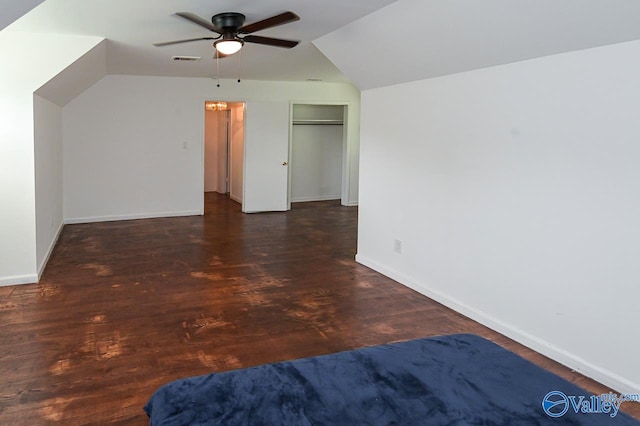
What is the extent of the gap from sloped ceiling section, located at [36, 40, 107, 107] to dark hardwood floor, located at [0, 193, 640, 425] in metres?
1.82

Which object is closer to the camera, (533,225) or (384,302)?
(533,225)

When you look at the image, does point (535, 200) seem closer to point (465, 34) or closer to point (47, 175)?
point (465, 34)

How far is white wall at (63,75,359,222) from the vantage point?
7.52 meters

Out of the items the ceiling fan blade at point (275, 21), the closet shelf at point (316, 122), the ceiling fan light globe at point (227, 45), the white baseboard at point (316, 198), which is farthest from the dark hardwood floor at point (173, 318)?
the closet shelf at point (316, 122)

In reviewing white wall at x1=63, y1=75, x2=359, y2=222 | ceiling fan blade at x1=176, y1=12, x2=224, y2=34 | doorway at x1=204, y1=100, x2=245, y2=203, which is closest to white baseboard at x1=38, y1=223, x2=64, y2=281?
white wall at x1=63, y1=75, x2=359, y2=222

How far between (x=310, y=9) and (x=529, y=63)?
164 cm

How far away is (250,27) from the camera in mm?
3705

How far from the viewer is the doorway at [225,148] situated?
9516 mm

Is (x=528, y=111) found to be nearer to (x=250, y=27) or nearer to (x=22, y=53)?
(x=250, y=27)

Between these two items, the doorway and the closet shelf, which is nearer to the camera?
the doorway

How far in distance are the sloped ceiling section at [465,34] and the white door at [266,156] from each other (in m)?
3.96

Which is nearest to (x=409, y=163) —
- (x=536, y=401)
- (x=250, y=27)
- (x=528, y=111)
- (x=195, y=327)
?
(x=528, y=111)

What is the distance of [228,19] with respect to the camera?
379 centimetres

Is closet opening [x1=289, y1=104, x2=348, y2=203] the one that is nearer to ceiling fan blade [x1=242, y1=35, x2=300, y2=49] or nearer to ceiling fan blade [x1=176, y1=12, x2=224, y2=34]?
ceiling fan blade [x1=242, y1=35, x2=300, y2=49]
